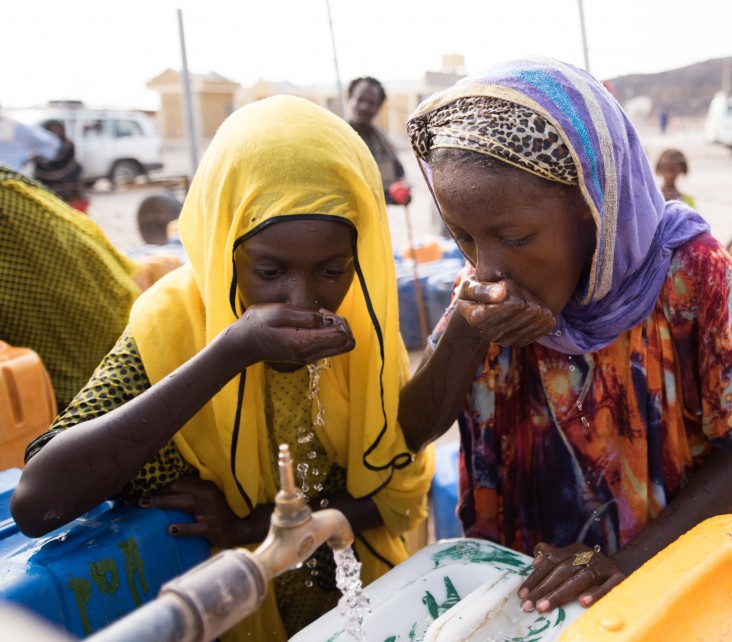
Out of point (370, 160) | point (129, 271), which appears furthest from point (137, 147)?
point (370, 160)

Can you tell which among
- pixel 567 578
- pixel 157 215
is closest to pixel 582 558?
pixel 567 578

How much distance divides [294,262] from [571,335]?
534 millimetres

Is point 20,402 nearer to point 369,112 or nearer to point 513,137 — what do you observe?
point 513,137

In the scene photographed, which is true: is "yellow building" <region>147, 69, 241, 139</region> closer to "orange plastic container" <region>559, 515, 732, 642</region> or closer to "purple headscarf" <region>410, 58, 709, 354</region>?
"purple headscarf" <region>410, 58, 709, 354</region>

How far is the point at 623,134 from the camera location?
4.01ft

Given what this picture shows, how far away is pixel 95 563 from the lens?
116cm

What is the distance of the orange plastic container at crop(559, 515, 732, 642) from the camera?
2.88 ft

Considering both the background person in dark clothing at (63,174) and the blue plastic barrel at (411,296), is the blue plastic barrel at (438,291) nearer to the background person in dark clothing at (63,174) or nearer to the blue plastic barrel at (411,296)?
the blue plastic barrel at (411,296)

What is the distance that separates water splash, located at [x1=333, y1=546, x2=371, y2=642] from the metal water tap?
295 mm

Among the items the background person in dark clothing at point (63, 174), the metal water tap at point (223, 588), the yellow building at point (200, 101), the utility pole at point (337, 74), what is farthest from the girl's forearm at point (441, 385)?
the yellow building at point (200, 101)

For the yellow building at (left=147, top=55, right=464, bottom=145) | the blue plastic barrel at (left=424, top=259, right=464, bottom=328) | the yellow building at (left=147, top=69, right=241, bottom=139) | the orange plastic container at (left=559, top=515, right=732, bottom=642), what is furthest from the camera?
the yellow building at (left=147, top=69, right=241, bottom=139)

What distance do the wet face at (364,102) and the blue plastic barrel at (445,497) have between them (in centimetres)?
411

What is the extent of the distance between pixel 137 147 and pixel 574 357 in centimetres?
1460

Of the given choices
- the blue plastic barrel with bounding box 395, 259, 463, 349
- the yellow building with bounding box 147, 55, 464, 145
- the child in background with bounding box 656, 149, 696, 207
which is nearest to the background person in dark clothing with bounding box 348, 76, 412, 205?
the yellow building with bounding box 147, 55, 464, 145
